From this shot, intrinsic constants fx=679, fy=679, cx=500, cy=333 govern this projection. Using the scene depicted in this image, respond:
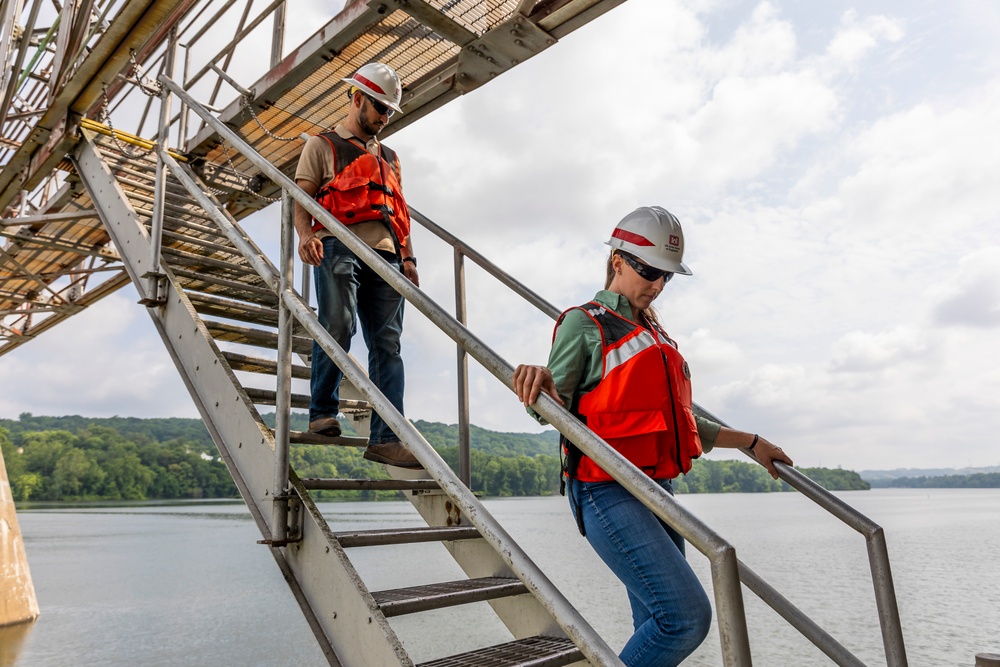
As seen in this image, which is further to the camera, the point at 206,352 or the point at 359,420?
the point at 359,420

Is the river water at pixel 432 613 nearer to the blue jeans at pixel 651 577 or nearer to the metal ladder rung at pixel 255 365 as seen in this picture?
the metal ladder rung at pixel 255 365

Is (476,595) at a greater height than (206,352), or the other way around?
(206,352)

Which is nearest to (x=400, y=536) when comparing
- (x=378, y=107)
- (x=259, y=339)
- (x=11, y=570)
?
(x=378, y=107)

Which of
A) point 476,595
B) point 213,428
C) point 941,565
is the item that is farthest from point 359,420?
point 941,565

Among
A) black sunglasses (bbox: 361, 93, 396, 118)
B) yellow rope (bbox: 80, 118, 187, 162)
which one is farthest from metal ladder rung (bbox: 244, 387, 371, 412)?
yellow rope (bbox: 80, 118, 187, 162)

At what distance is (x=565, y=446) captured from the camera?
1885 millimetres

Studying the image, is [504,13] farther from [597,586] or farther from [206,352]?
[597,586]

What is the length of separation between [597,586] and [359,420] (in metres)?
17.4

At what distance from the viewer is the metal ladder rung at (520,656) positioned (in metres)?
2.19

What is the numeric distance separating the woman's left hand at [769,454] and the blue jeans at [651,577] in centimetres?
69

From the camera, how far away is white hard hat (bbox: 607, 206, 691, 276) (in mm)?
1954

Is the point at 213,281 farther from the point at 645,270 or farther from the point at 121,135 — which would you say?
the point at 645,270

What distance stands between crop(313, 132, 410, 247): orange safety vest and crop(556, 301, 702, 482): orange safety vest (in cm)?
163

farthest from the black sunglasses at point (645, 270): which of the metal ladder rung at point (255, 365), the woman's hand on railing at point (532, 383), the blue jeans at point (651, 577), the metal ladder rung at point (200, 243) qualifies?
the metal ladder rung at point (200, 243)
